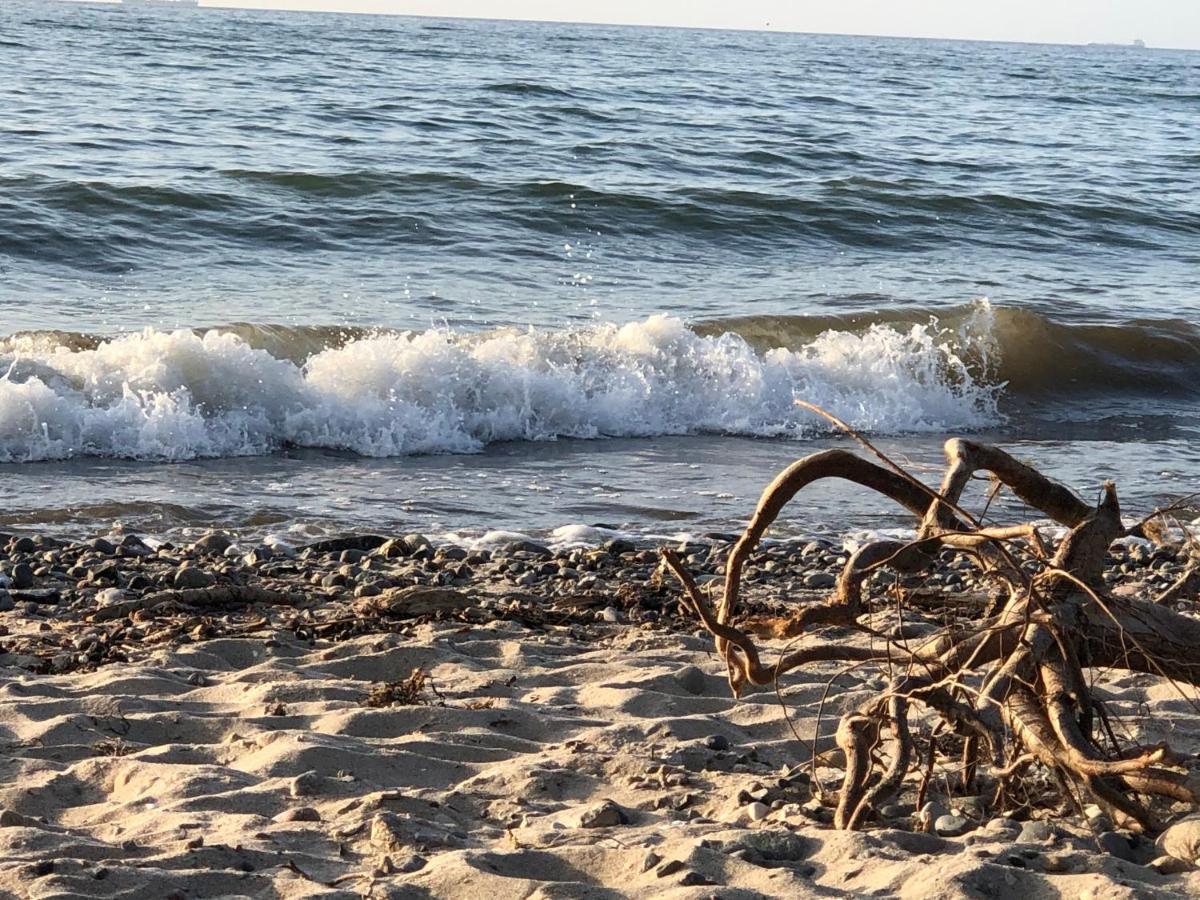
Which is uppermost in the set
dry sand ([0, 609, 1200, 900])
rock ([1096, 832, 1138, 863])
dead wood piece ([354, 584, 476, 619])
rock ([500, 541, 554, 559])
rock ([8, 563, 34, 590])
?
rock ([1096, 832, 1138, 863])

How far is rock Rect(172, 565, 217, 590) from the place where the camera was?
18.1ft

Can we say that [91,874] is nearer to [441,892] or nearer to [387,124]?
[441,892]

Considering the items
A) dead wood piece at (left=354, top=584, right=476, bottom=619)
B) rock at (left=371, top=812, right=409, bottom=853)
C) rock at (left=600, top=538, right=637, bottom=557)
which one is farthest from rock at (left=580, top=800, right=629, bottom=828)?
rock at (left=600, top=538, right=637, bottom=557)

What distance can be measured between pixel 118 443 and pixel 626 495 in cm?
325

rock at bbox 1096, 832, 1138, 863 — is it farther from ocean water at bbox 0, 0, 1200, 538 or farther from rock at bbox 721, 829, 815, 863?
ocean water at bbox 0, 0, 1200, 538

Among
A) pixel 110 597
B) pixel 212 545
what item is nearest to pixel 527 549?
pixel 212 545

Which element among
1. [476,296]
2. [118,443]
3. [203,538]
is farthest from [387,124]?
[203,538]

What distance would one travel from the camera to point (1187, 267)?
672 inches

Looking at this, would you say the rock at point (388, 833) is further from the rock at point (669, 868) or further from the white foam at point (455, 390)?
the white foam at point (455, 390)

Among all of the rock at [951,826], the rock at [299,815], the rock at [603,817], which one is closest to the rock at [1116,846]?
the rock at [951,826]

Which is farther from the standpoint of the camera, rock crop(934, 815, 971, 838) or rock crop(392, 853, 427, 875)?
rock crop(934, 815, 971, 838)

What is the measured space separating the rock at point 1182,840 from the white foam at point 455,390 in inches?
256

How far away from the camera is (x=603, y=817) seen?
322 centimetres

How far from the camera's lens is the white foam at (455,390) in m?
8.70
